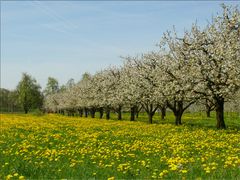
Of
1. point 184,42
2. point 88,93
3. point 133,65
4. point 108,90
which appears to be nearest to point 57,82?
point 88,93

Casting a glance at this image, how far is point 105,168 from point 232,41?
60.4 ft

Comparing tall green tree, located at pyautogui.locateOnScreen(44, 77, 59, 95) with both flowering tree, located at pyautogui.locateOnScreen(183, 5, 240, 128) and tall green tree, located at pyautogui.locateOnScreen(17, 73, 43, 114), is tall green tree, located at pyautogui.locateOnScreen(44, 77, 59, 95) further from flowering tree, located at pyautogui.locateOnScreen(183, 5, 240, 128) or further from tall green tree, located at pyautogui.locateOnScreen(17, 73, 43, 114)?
flowering tree, located at pyautogui.locateOnScreen(183, 5, 240, 128)

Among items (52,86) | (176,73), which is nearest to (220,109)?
(176,73)

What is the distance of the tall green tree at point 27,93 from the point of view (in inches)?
5482

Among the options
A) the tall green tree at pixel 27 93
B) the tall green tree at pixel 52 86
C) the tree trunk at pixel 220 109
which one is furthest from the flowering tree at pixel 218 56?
the tall green tree at pixel 52 86

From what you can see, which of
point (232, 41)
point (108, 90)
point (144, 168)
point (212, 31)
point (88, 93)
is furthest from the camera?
point (88, 93)

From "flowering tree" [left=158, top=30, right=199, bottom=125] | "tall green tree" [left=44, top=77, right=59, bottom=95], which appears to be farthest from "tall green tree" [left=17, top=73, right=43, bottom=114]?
"flowering tree" [left=158, top=30, right=199, bottom=125]

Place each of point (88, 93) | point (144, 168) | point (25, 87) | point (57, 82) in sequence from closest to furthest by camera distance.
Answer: point (144, 168) → point (88, 93) → point (25, 87) → point (57, 82)

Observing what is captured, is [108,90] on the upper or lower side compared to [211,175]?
upper

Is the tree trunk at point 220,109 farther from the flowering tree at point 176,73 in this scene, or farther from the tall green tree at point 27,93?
the tall green tree at point 27,93

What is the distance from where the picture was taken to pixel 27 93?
140 meters

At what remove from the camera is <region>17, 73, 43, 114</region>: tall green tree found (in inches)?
5482

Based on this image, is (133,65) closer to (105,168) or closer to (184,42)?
(184,42)

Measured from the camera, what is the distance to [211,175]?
9.13 metres
